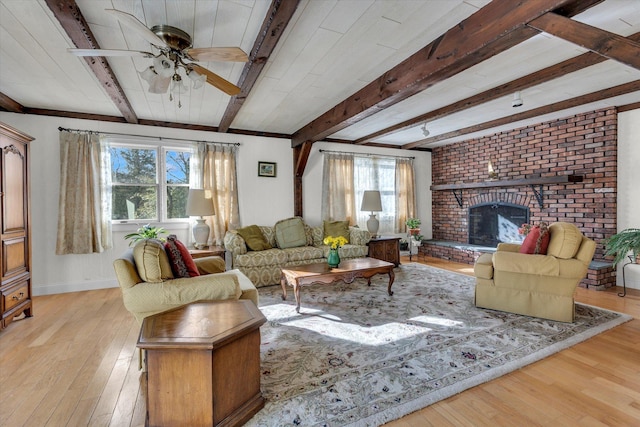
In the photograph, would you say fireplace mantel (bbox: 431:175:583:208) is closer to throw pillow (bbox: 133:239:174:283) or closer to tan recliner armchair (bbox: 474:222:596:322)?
tan recliner armchair (bbox: 474:222:596:322)

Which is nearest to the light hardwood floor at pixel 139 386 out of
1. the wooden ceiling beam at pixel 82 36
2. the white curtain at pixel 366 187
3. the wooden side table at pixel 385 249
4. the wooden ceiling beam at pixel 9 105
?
the wooden ceiling beam at pixel 82 36

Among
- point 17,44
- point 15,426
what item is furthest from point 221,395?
point 17,44

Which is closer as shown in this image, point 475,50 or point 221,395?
point 221,395

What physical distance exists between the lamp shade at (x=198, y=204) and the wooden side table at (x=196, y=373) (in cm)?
272

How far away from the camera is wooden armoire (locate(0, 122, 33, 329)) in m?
2.69

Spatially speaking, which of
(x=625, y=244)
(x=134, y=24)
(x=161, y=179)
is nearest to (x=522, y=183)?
(x=625, y=244)

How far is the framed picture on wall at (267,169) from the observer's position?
516 centimetres

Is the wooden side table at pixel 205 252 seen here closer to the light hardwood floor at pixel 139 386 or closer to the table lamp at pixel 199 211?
the table lamp at pixel 199 211

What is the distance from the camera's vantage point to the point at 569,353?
2.28 m

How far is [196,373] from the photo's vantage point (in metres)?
1.42

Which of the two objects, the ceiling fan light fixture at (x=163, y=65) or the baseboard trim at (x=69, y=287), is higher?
the ceiling fan light fixture at (x=163, y=65)

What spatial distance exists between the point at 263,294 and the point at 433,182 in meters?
4.82

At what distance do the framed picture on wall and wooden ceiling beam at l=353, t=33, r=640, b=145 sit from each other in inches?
86.5

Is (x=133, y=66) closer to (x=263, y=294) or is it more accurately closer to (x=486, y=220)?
(x=263, y=294)
